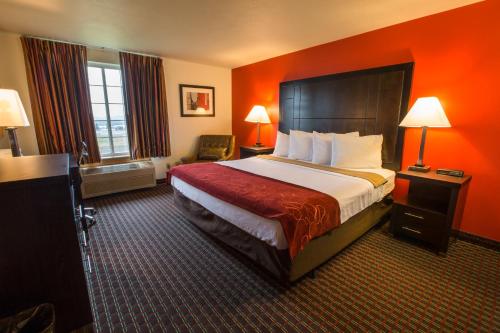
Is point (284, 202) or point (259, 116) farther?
point (259, 116)

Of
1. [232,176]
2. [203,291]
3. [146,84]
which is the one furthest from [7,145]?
[203,291]

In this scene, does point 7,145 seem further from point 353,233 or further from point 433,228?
point 433,228

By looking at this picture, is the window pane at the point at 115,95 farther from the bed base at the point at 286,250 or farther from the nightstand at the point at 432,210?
the nightstand at the point at 432,210

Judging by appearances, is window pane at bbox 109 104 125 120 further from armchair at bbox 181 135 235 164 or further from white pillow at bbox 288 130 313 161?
white pillow at bbox 288 130 313 161

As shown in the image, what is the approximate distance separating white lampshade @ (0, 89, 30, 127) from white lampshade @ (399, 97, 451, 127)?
4067 millimetres

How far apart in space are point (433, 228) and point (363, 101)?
1.76 meters

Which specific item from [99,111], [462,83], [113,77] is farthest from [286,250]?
[113,77]

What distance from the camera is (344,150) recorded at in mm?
2938

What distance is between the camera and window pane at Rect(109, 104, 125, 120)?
4059 mm

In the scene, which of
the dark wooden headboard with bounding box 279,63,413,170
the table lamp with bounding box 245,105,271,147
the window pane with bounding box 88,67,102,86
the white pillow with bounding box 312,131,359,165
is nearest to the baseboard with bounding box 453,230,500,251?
the dark wooden headboard with bounding box 279,63,413,170

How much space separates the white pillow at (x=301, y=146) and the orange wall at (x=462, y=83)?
47.9 inches

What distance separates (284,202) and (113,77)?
154 inches

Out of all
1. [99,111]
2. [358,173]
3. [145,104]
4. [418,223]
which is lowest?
[418,223]

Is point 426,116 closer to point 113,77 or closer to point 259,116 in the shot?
point 259,116
